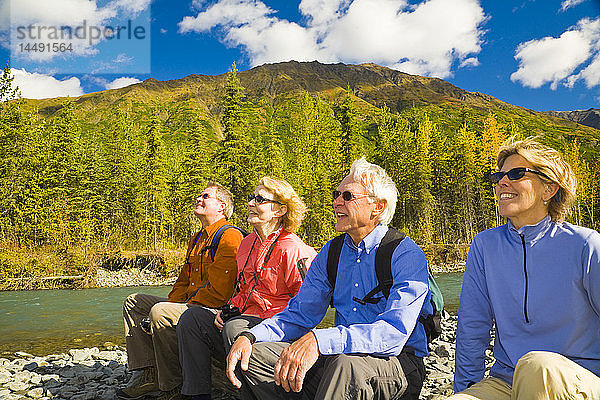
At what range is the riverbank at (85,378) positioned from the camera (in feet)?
14.0

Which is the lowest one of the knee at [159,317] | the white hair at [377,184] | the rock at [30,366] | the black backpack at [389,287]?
the rock at [30,366]

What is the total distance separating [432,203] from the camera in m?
33.7

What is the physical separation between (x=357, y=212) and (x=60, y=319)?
11035 millimetres

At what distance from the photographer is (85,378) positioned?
→ 193 inches

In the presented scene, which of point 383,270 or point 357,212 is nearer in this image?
point 383,270

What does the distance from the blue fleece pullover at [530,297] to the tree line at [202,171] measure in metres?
23.5

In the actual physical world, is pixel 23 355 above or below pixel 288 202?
below

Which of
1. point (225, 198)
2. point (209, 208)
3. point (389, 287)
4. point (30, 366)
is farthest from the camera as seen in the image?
point (30, 366)

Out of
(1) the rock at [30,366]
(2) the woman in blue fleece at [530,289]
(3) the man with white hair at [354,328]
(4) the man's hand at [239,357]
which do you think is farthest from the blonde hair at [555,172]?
(1) the rock at [30,366]

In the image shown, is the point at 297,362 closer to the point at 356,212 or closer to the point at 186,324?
→ the point at 356,212

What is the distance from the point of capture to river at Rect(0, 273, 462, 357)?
8.53 meters

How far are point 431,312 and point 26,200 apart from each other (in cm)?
2792

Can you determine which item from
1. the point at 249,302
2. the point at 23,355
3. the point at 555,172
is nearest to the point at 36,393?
the point at 249,302

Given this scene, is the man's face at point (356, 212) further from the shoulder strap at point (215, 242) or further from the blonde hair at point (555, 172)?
the shoulder strap at point (215, 242)
